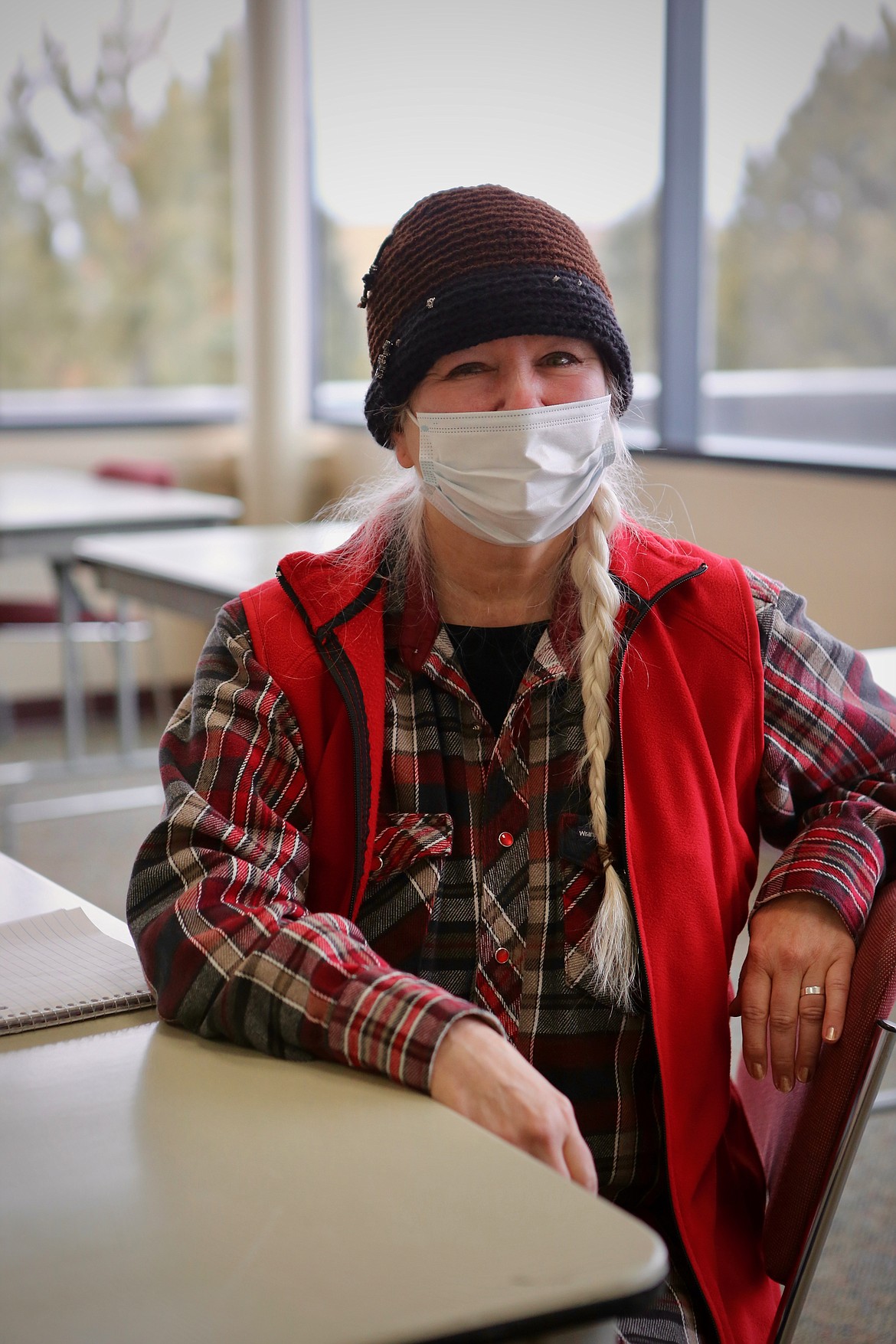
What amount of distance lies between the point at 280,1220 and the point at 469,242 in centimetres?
83

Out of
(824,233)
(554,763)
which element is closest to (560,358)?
(554,763)

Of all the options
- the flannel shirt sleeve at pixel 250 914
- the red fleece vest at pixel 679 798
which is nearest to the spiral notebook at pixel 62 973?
the flannel shirt sleeve at pixel 250 914

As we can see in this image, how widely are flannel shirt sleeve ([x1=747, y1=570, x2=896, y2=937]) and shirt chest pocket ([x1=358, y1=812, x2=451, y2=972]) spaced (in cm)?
30

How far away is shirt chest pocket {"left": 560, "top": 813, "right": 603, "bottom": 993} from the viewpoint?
1218 mm

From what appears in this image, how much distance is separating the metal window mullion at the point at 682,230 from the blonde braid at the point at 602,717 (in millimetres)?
2750

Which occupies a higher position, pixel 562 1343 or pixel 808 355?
pixel 808 355

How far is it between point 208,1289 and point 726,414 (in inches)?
145

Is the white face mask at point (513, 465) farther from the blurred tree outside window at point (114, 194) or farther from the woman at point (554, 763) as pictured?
the blurred tree outside window at point (114, 194)

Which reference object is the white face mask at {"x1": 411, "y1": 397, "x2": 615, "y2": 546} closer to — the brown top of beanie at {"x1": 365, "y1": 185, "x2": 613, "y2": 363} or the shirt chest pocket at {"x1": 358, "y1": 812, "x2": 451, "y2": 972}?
the brown top of beanie at {"x1": 365, "y1": 185, "x2": 613, "y2": 363}

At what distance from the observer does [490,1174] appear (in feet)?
2.57

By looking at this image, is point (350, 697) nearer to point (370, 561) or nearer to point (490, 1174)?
point (370, 561)

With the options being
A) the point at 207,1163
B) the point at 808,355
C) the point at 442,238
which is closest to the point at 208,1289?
the point at 207,1163

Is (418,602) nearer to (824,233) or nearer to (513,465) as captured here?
(513,465)

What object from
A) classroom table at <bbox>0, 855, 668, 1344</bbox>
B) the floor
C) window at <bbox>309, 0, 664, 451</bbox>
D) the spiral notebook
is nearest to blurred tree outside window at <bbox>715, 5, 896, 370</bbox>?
window at <bbox>309, 0, 664, 451</bbox>
